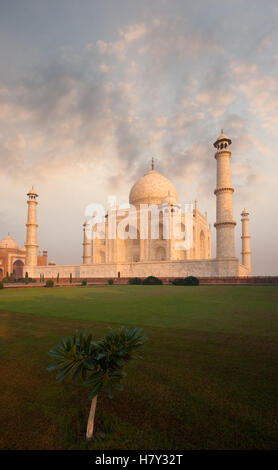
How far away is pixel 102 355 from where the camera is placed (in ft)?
6.93

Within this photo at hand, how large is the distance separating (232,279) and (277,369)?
20464 mm

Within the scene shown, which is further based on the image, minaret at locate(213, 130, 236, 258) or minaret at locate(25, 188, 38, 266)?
minaret at locate(25, 188, 38, 266)

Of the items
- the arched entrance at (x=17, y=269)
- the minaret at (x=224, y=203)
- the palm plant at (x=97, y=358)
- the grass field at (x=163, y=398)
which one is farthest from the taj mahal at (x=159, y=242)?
the palm plant at (x=97, y=358)

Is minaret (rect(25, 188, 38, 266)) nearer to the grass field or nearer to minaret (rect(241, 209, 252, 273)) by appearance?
minaret (rect(241, 209, 252, 273))

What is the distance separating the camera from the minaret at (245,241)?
38.2 m

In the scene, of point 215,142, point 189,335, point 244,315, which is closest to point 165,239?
point 215,142

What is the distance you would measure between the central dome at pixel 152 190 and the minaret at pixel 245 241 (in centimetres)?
1085

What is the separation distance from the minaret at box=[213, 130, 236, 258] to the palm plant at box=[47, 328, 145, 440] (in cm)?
2419

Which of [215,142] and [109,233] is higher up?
[215,142]

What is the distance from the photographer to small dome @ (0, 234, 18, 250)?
5157cm

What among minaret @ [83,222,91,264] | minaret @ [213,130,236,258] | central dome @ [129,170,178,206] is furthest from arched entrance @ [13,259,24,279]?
minaret @ [213,130,236,258]

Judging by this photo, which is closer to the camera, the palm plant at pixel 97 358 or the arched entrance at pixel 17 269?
the palm plant at pixel 97 358

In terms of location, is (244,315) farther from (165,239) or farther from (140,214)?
(140,214)

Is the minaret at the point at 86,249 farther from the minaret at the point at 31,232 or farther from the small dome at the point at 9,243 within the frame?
the small dome at the point at 9,243
